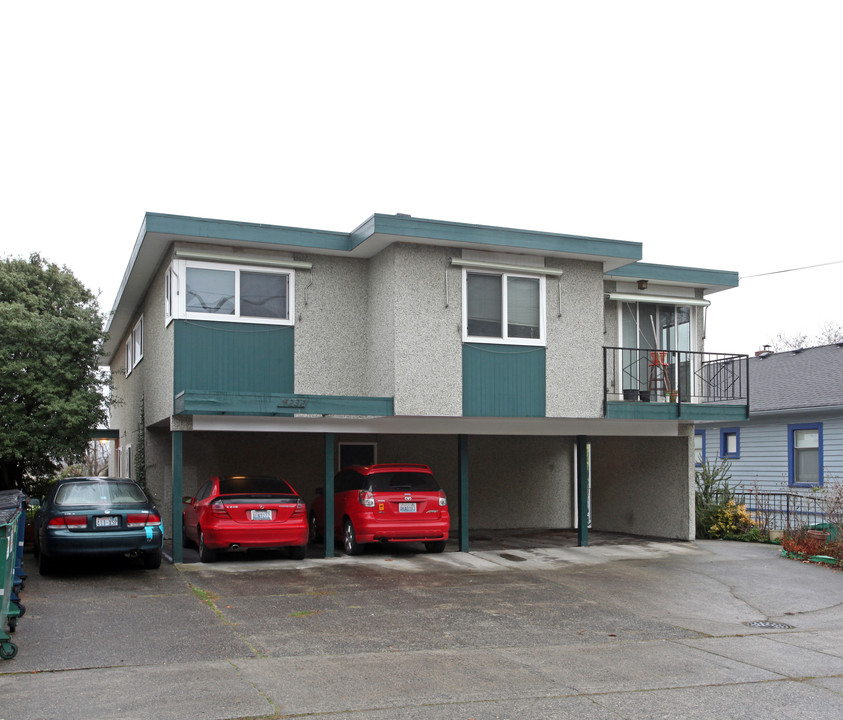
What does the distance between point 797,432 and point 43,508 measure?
61.5 feet

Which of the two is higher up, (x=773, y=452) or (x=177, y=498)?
(x=773, y=452)

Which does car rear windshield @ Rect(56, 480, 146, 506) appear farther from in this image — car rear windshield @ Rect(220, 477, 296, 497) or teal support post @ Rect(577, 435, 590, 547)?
teal support post @ Rect(577, 435, 590, 547)

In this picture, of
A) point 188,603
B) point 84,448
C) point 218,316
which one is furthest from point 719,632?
point 84,448

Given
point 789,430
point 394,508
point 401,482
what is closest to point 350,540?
point 394,508

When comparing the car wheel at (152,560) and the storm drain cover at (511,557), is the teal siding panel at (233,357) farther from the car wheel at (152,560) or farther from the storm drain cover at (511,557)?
the storm drain cover at (511,557)

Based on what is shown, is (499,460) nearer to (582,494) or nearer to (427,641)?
(582,494)

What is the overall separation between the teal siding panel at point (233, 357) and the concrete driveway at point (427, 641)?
2.98 meters

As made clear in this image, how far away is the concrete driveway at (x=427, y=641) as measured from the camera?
6.45m

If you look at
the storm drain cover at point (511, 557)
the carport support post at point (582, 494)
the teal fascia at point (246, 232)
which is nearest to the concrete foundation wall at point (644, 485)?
the carport support post at point (582, 494)

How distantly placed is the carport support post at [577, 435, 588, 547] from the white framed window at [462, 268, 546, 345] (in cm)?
256

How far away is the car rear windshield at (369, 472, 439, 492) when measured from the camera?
14.7 meters

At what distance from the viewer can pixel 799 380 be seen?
24375mm

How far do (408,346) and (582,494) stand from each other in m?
4.68

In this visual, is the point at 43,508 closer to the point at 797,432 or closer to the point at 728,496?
the point at 728,496
